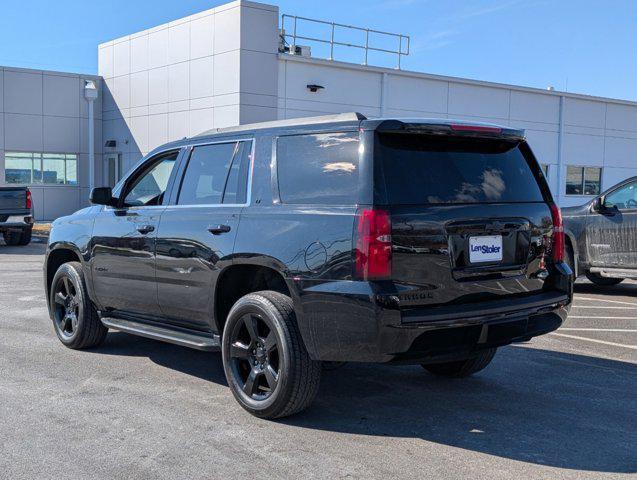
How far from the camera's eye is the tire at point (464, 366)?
5926mm

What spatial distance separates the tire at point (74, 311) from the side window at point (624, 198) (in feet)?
24.4

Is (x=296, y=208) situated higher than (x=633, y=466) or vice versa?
(x=296, y=208)

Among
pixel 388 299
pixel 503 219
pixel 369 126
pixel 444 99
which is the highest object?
pixel 444 99

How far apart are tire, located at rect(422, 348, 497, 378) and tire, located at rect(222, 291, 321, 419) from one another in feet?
4.97

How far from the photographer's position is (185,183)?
5.94m

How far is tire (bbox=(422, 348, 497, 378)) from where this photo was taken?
19.4 feet

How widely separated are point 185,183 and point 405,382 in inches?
94.2

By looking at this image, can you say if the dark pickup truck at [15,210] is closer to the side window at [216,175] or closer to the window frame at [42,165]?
the window frame at [42,165]

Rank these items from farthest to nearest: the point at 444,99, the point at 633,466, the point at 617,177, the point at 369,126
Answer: the point at 617,177 → the point at 444,99 → the point at 369,126 → the point at 633,466

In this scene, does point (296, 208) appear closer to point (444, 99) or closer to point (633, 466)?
point (633, 466)

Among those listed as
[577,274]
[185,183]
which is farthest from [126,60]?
[185,183]

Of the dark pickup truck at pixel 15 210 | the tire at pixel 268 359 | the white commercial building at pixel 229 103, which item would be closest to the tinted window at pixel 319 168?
the tire at pixel 268 359

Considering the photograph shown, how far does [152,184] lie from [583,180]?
95.5ft

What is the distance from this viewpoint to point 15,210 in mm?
18094
